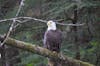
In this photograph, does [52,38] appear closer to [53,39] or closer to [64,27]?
[53,39]

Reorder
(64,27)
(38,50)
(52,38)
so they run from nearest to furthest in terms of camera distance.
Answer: (38,50) → (52,38) → (64,27)

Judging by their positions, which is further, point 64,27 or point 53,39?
point 64,27

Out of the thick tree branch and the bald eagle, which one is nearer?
the thick tree branch

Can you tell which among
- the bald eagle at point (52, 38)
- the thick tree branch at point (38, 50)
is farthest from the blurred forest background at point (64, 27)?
the thick tree branch at point (38, 50)

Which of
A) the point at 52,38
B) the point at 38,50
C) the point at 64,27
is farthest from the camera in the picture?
the point at 64,27

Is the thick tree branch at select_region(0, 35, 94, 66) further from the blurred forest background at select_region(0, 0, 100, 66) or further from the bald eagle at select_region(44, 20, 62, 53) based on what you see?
the blurred forest background at select_region(0, 0, 100, 66)

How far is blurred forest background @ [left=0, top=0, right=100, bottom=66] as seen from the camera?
8.41 m

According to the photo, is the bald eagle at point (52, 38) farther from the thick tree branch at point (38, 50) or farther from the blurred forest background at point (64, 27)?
the blurred forest background at point (64, 27)

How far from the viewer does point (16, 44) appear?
229 inches

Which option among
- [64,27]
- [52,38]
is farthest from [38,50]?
[64,27]

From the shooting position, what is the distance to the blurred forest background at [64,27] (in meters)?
8.41

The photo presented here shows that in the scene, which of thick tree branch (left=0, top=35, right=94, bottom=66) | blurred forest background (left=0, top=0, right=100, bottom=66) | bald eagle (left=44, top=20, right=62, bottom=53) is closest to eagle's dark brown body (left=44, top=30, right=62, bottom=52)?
bald eagle (left=44, top=20, right=62, bottom=53)

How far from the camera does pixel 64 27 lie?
9.80 m

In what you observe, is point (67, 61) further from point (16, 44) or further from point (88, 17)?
point (88, 17)
